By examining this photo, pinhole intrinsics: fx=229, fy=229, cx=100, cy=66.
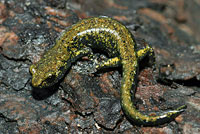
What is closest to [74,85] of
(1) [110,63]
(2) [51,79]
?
(2) [51,79]

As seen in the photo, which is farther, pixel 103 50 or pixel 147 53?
pixel 103 50

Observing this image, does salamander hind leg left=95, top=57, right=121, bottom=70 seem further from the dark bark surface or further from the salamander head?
the salamander head

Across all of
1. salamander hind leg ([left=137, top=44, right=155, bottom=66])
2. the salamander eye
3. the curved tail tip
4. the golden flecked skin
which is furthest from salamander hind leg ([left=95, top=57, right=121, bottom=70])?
→ the curved tail tip

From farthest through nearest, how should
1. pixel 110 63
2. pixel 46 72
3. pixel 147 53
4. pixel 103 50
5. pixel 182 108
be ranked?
pixel 103 50, pixel 147 53, pixel 110 63, pixel 46 72, pixel 182 108

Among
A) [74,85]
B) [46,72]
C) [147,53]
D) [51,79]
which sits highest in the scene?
[147,53]

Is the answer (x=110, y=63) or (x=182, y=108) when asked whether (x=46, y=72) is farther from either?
(x=182, y=108)

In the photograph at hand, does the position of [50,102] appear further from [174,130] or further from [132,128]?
[174,130]

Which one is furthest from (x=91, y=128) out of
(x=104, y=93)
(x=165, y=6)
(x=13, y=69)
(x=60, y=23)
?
(x=165, y=6)
